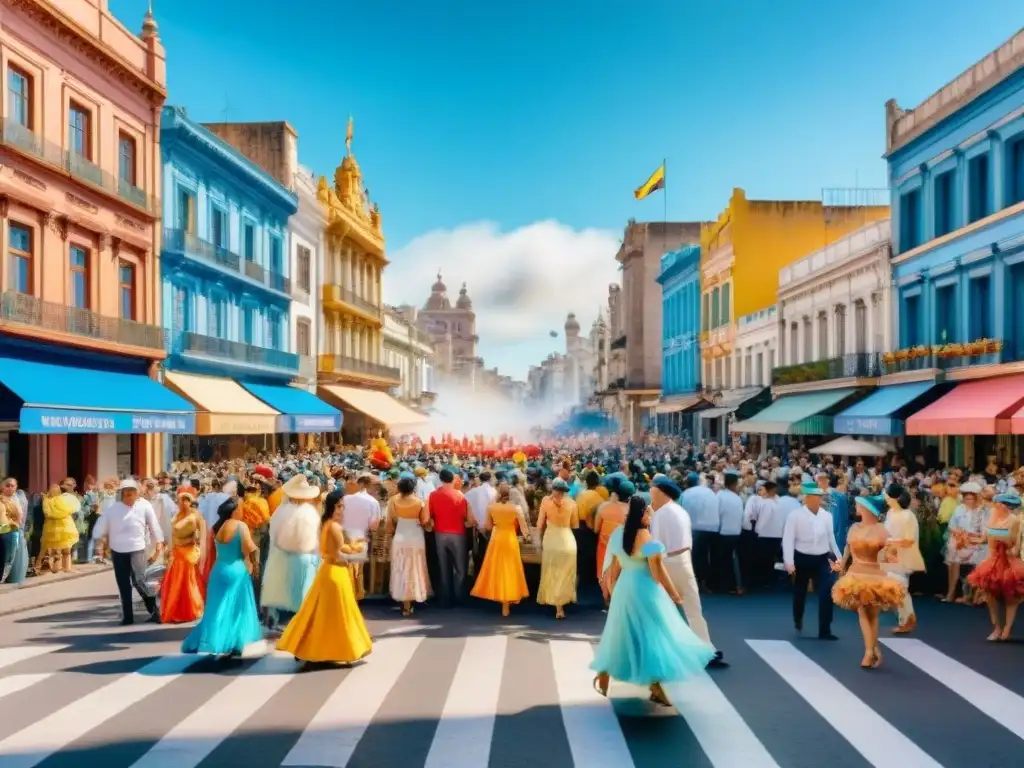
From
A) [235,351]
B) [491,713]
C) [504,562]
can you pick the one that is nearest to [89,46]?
[235,351]

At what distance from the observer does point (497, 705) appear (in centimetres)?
808

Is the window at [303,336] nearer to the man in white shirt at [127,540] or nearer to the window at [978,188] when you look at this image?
the window at [978,188]

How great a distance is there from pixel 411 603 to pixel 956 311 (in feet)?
60.1

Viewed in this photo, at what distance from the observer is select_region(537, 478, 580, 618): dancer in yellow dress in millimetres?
11891

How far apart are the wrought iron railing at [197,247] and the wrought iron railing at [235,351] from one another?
2.30 meters

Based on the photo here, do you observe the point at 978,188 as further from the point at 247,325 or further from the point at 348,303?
the point at 348,303

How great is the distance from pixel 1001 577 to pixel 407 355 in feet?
175

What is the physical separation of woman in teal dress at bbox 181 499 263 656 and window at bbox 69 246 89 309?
15065 millimetres

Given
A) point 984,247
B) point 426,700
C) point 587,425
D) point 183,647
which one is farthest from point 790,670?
point 587,425

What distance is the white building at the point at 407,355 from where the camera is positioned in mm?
56656

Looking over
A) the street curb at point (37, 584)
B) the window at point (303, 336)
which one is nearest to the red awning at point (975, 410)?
the street curb at point (37, 584)

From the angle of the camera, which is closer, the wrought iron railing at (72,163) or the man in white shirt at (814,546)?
the man in white shirt at (814,546)

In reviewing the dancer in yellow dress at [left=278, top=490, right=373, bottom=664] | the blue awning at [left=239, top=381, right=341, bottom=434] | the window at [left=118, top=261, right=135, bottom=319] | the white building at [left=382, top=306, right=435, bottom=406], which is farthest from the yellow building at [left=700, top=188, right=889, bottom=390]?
the dancer in yellow dress at [left=278, top=490, right=373, bottom=664]

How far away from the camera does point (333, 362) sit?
135 feet
